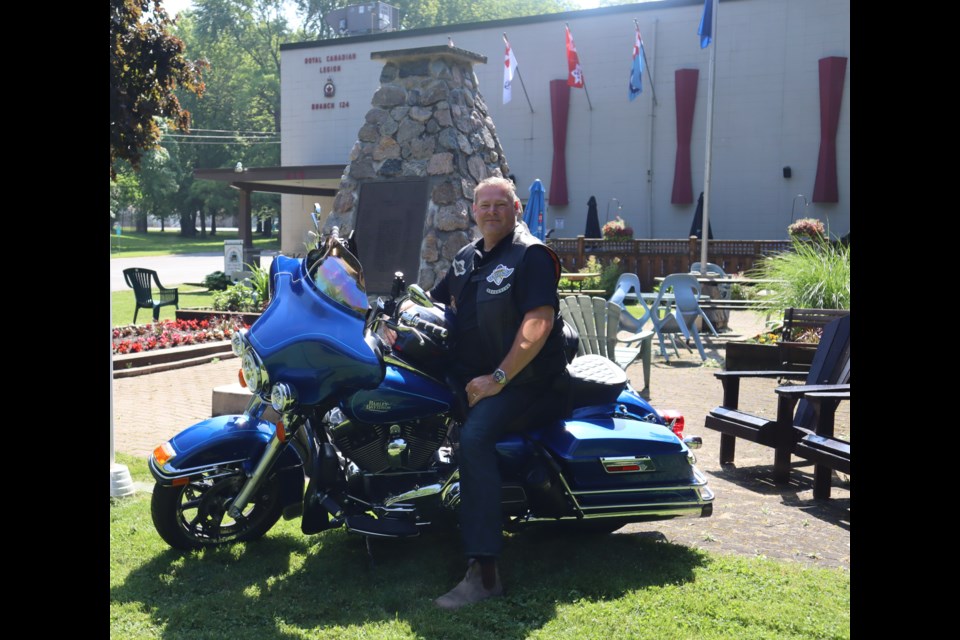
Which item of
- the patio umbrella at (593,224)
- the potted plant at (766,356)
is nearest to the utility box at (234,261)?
the patio umbrella at (593,224)

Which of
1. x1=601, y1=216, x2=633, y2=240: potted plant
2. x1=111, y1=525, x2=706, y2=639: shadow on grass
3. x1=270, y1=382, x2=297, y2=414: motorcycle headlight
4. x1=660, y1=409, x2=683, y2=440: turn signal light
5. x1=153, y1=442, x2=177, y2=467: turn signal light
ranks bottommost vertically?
x1=111, y1=525, x2=706, y2=639: shadow on grass

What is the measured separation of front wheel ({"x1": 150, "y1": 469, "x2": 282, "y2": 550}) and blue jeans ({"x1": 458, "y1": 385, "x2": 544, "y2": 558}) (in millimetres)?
998

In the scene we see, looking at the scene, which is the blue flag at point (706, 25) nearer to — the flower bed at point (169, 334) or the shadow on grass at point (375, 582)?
the flower bed at point (169, 334)

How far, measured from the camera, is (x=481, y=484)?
404 centimetres

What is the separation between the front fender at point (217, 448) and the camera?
431 cm

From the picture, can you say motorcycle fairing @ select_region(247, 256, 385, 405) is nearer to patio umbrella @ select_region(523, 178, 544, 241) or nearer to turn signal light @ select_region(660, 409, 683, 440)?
turn signal light @ select_region(660, 409, 683, 440)

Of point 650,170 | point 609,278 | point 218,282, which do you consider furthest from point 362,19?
point 609,278

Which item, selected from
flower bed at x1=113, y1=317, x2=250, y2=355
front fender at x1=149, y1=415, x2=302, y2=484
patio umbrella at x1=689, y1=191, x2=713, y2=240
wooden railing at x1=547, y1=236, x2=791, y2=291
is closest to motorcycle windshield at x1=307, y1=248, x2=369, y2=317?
front fender at x1=149, y1=415, x2=302, y2=484

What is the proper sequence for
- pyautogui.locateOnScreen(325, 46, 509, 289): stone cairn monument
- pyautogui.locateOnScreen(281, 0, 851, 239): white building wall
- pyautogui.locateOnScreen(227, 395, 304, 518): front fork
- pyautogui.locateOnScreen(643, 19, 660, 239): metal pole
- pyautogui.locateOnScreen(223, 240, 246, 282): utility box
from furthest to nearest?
pyautogui.locateOnScreen(643, 19, 660, 239): metal pole → pyautogui.locateOnScreen(281, 0, 851, 239): white building wall → pyautogui.locateOnScreen(223, 240, 246, 282): utility box → pyautogui.locateOnScreen(325, 46, 509, 289): stone cairn monument → pyautogui.locateOnScreen(227, 395, 304, 518): front fork

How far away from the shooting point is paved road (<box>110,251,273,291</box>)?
87.7 ft
